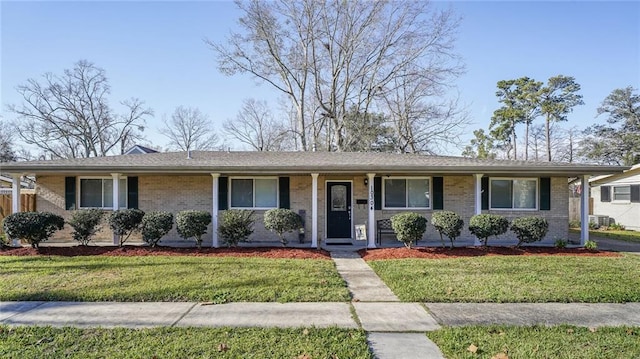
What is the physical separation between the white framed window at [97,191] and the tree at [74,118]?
26058 millimetres

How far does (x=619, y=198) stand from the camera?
59.1ft

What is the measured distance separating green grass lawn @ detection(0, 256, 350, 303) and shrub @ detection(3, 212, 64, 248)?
787 millimetres

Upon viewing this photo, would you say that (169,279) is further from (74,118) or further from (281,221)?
(74,118)

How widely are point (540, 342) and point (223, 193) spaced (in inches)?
367

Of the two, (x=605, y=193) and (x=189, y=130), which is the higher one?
(x=189, y=130)

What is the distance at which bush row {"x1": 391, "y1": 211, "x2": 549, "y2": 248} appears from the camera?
377 inches

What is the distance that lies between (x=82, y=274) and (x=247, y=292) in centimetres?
357

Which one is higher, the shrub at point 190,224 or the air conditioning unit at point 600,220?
the shrub at point 190,224

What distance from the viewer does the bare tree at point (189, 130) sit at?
39719 millimetres

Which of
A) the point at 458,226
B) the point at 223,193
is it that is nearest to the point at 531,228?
the point at 458,226

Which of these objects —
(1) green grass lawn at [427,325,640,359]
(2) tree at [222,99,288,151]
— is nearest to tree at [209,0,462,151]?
(2) tree at [222,99,288,151]

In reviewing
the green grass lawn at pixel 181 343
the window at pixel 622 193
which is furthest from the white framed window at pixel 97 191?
the window at pixel 622 193

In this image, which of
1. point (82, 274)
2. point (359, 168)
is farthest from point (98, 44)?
point (359, 168)

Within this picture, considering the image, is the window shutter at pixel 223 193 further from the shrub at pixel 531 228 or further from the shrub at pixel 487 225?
the shrub at pixel 531 228
